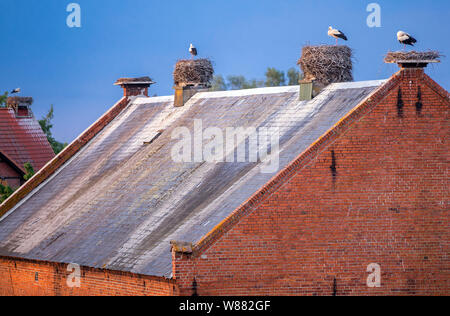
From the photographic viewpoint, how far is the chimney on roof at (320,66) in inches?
1113

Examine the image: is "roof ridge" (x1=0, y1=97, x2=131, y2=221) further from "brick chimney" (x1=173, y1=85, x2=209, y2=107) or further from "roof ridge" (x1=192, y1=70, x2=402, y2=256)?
"roof ridge" (x1=192, y1=70, x2=402, y2=256)

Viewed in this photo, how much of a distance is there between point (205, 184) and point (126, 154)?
7.71 meters

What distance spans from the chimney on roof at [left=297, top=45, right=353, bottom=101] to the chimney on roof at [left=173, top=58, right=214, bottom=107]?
7.27 m

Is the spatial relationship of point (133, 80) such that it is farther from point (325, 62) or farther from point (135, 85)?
point (325, 62)

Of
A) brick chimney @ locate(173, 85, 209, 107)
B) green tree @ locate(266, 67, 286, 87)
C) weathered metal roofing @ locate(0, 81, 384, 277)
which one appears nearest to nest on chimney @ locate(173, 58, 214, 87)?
brick chimney @ locate(173, 85, 209, 107)

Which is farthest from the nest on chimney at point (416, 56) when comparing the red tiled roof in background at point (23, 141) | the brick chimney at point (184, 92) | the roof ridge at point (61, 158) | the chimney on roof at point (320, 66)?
the red tiled roof in background at point (23, 141)

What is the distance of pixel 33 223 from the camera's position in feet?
106

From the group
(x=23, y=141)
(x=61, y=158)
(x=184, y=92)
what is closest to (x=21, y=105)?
(x=23, y=141)

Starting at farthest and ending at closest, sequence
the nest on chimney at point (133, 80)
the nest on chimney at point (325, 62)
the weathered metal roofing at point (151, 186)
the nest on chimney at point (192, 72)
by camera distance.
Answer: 1. the nest on chimney at point (133, 80)
2. the nest on chimney at point (192, 72)
3. the nest on chimney at point (325, 62)
4. the weathered metal roofing at point (151, 186)

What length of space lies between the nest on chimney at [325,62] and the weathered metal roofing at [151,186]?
2.20 ft

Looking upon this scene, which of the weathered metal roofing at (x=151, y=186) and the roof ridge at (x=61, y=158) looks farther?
the roof ridge at (x=61, y=158)

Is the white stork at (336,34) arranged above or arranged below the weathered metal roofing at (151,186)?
above

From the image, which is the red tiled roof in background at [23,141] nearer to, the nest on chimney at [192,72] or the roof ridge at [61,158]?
the roof ridge at [61,158]
